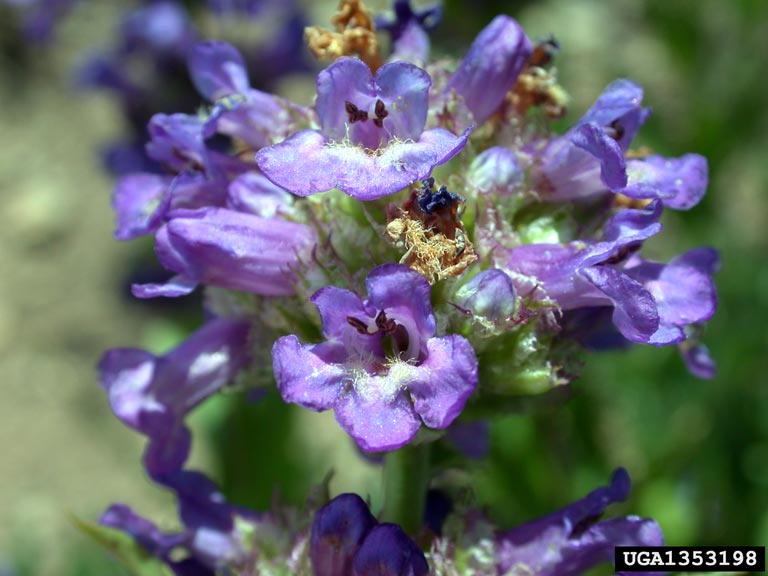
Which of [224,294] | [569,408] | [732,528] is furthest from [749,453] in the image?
[224,294]

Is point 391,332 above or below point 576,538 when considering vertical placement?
above

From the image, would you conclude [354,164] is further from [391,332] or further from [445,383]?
[445,383]

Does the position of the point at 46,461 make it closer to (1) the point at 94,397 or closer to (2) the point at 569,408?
(1) the point at 94,397

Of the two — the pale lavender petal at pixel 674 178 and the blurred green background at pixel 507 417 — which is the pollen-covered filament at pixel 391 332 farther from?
the blurred green background at pixel 507 417

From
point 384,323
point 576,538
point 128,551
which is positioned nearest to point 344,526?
point 384,323

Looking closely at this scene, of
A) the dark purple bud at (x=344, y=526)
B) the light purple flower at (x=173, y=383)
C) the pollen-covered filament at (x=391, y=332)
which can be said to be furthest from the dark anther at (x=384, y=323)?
the light purple flower at (x=173, y=383)

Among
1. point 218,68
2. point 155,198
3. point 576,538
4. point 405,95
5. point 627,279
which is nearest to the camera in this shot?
point 627,279

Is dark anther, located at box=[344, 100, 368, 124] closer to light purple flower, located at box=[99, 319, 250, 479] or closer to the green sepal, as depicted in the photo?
light purple flower, located at box=[99, 319, 250, 479]
